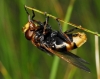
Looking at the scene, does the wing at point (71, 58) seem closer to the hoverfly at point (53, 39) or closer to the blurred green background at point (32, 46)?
the hoverfly at point (53, 39)

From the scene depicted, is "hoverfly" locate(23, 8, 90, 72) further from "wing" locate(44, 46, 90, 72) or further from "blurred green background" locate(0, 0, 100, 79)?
"blurred green background" locate(0, 0, 100, 79)

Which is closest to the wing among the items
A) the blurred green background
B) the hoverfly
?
the hoverfly

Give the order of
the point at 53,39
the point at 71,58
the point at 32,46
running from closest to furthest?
the point at 71,58, the point at 53,39, the point at 32,46

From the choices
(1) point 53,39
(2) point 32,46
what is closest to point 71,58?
(1) point 53,39

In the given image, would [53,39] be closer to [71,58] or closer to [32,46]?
[71,58]

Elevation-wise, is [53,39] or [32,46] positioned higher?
[53,39]

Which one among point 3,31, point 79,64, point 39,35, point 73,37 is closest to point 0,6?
point 3,31

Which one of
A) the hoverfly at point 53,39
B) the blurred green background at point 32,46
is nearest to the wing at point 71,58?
the hoverfly at point 53,39

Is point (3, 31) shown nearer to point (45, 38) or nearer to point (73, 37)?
point (45, 38)
